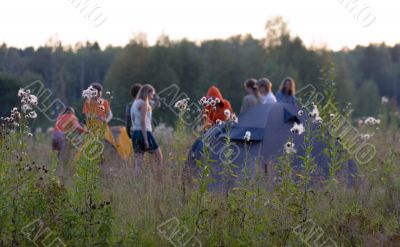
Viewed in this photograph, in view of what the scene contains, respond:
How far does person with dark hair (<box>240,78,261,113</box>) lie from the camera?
10.8m

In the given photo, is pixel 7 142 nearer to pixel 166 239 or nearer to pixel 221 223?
pixel 166 239

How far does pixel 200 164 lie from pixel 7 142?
186cm

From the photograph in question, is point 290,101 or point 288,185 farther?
point 290,101

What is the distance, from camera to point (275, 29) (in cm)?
6166

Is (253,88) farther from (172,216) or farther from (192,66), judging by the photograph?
(192,66)

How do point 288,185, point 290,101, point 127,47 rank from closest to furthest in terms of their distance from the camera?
1. point 288,185
2. point 290,101
3. point 127,47

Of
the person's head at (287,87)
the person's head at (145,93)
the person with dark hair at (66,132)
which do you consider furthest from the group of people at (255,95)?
the person with dark hair at (66,132)

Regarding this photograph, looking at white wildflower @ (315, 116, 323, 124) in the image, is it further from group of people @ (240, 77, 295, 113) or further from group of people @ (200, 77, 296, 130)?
group of people @ (240, 77, 295, 113)

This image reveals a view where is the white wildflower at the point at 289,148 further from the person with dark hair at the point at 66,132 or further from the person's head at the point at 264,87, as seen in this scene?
the person with dark hair at the point at 66,132

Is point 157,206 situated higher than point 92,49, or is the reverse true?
point 92,49

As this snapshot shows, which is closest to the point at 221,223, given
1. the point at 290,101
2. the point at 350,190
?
the point at 350,190

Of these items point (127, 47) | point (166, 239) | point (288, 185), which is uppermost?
point (127, 47)

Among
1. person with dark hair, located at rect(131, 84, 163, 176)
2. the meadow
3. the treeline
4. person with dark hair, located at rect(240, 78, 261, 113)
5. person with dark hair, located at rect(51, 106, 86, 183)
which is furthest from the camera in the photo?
the treeline

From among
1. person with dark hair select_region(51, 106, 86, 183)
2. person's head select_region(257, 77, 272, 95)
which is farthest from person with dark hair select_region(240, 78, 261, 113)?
person with dark hair select_region(51, 106, 86, 183)
